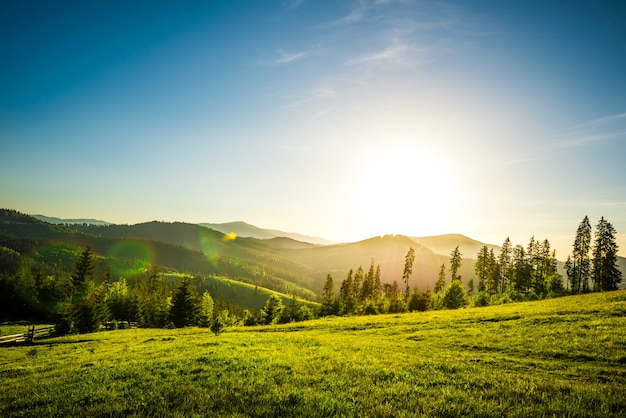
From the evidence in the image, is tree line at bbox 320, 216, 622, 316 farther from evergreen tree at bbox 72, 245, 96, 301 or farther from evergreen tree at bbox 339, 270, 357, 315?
evergreen tree at bbox 72, 245, 96, 301

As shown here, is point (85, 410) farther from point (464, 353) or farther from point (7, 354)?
point (7, 354)

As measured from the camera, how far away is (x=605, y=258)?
76938 mm

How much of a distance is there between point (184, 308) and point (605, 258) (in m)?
105

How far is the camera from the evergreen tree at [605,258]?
76188mm

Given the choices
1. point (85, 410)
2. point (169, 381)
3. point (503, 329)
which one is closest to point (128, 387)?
point (169, 381)

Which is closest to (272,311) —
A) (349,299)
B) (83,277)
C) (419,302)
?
(349,299)

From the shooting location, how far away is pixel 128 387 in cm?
1356

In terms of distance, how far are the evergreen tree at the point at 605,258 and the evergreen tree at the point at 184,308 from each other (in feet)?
338

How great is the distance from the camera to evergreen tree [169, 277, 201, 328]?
69.3 metres

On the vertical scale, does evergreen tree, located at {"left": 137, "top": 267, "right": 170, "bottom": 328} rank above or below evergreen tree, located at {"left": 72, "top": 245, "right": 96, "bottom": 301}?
below

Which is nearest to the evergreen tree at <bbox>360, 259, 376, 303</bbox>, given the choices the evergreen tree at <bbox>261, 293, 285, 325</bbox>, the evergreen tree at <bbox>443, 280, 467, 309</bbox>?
the evergreen tree at <bbox>443, 280, 467, 309</bbox>

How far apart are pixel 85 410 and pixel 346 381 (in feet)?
31.9

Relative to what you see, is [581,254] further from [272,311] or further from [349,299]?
[272,311]

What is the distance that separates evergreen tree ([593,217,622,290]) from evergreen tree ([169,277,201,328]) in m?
103
